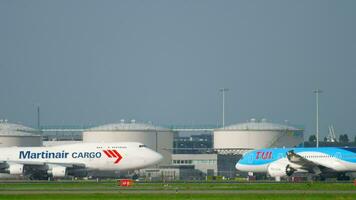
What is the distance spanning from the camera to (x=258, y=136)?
17075 cm

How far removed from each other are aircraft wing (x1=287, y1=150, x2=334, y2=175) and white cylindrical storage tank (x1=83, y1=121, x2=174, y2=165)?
175 feet

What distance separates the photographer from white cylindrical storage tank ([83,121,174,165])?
17050 cm

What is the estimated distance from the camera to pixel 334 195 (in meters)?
70.9

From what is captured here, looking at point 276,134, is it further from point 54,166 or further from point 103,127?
point 54,166

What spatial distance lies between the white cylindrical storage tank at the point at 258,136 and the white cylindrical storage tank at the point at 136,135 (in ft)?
30.3

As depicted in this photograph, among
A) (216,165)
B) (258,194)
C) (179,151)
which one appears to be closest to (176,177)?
(216,165)

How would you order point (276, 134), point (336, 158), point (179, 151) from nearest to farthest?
1. point (336, 158)
2. point (276, 134)
3. point (179, 151)

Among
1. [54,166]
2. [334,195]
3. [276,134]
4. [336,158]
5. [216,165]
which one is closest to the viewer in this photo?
[334,195]

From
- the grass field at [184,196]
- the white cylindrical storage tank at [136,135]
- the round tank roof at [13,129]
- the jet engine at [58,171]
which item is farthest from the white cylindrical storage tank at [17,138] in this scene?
the grass field at [184,196]

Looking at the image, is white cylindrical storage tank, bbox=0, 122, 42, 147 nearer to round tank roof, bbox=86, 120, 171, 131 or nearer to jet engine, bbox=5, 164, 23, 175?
round tank roof, bbox=86, 120, 171, 131

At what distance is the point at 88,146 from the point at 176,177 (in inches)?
596

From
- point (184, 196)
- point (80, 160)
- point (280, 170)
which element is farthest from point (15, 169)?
point (184, 196)

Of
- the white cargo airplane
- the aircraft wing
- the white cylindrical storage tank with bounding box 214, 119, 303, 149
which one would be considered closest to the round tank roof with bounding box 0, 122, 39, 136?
the white cylindrical storage tank with bounding box 214, 119, 303, 149

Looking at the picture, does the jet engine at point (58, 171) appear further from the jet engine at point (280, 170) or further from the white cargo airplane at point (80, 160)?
the jet engine at point (280, 170)
